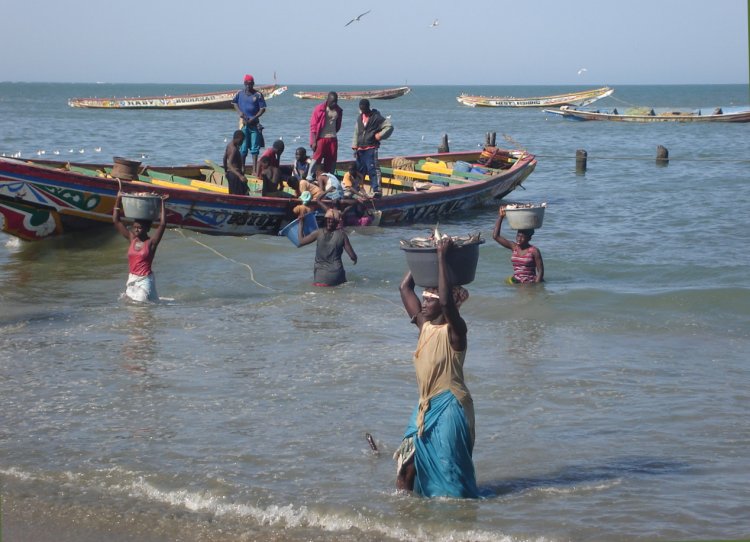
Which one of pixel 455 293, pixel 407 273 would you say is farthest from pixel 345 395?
pixel 455 293

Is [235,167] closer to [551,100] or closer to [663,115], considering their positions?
[663,115]

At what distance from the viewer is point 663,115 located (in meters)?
48.3

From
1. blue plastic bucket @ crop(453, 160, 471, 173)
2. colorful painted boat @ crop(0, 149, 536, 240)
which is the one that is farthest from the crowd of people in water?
blue plastic bucket @ crop(453, 160, 471, 173)

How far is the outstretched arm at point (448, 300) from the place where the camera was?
475 cm

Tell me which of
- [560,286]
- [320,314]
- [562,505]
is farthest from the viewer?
[560,286]

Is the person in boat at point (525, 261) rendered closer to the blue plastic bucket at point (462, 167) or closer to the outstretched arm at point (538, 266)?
the outstretched arm at point (538, 266)

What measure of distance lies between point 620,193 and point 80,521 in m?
20.2

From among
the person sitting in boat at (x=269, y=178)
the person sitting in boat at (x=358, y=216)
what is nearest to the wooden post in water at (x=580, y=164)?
the person sitting in boat at (x=358, y=216)

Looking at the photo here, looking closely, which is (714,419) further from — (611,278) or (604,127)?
(604,127)

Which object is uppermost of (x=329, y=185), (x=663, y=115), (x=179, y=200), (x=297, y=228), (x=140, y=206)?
(x=140, y=206)

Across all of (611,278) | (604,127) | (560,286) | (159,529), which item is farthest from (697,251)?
(604,127)

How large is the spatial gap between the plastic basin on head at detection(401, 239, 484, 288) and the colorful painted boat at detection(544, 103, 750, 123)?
149 feet

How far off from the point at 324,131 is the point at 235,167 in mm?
1532

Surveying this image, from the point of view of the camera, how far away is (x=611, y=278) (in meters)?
13.3
